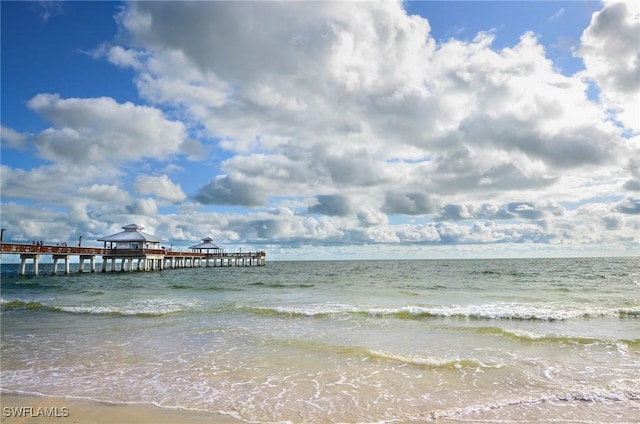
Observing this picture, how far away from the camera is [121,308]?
60.3 ft

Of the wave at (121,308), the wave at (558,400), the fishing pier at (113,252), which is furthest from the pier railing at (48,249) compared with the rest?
the wave at (558,400)

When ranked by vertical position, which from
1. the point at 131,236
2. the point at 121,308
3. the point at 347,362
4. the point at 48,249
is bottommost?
the point at 121,308

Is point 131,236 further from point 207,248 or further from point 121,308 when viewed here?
point 121,308

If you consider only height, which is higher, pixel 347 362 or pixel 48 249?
pixel 48 249

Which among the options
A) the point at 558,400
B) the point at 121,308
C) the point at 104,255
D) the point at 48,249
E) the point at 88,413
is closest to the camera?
the point at 88,413

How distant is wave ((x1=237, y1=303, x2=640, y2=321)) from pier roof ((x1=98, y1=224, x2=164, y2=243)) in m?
44.8

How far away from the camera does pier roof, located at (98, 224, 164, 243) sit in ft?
184

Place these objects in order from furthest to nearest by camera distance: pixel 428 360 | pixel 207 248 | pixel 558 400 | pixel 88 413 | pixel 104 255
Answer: pixel 207 248 < pixel 104 255 < pixel 428 360 < pixel 558 400 < pixel 88 413

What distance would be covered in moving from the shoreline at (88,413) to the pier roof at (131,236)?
53707 millimetres

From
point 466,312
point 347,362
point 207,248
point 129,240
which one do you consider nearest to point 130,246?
point 129,240

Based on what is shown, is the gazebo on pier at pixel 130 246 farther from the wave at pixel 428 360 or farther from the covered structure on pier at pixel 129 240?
the wave at pixel 428 360

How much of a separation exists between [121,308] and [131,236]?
42737 mm

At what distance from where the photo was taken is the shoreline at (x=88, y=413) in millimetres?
5734

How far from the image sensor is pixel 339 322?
14250mm
